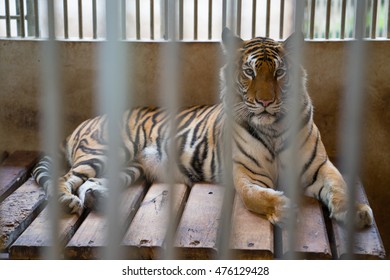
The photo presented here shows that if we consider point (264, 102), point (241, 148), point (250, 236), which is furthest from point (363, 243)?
point (241, 148)

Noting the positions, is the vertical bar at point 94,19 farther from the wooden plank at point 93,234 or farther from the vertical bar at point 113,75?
the vertical bar at point 113,75

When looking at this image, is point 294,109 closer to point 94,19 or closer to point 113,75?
point 113,75

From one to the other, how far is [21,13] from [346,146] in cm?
299

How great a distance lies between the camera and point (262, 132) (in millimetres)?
3359

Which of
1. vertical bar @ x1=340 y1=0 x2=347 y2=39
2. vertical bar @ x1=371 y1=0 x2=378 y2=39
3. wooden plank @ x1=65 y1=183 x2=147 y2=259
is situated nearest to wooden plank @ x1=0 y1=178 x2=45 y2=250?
wooden plank @ x1=65 y1=183 x2=147 y2=259

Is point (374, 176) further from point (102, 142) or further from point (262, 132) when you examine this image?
point (102, 142)

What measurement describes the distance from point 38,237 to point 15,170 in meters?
1.11

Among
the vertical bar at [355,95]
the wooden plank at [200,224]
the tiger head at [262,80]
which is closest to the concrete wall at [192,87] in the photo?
the tiger head at [262,80]

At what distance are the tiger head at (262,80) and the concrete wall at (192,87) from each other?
51cm

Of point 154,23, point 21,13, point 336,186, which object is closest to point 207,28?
point 154,23

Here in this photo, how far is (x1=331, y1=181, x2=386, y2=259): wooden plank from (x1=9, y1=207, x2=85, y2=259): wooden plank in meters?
1.08

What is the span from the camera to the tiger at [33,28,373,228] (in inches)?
122

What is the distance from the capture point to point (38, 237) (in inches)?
108

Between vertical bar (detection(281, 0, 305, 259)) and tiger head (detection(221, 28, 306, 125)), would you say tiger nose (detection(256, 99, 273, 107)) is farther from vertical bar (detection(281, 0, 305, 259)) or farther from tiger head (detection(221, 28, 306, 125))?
vertical bar (detection(281, 0, 305, 259))
